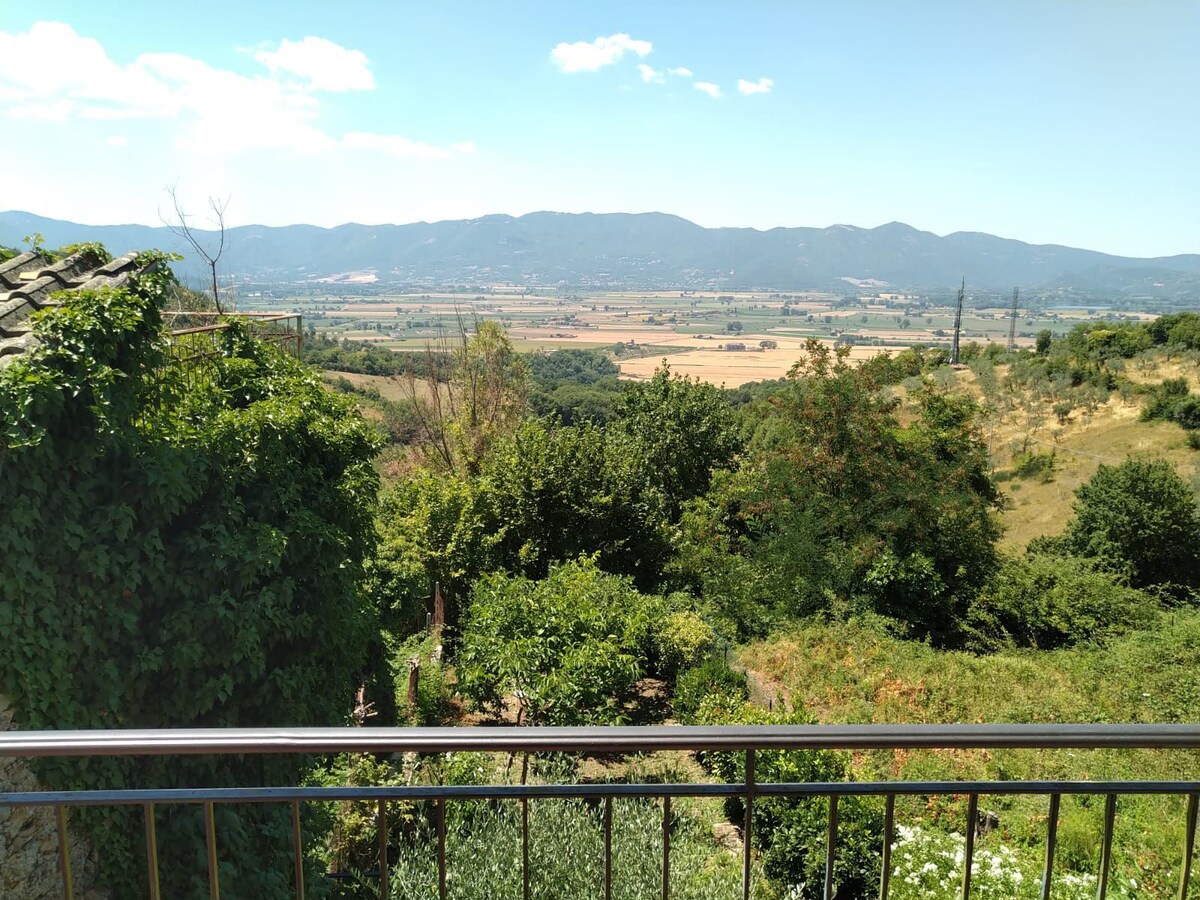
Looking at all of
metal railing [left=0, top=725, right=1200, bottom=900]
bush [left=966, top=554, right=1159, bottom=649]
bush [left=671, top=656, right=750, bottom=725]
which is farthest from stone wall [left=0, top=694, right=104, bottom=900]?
bush [left=966, top=554, right=1159, bottom=649]

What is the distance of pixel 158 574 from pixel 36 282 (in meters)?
2.06

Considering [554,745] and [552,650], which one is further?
[552,650]

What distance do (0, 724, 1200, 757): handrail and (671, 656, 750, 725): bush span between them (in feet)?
31.9

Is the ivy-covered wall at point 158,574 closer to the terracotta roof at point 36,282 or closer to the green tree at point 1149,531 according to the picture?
Answer: the terracotta roof at point 36,282

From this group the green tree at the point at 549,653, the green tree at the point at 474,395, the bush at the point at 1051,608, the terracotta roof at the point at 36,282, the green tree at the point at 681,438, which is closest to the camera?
the terracotta roof at the point at 36,282

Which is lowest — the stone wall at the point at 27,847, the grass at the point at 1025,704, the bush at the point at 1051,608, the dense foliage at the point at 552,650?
the bush at the point at 1051,608

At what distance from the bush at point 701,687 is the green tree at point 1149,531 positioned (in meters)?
13.1

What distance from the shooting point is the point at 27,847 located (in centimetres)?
407

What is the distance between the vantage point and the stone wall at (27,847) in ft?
12.9

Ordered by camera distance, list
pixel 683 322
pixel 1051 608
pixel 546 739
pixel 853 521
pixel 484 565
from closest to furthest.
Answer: pixel 546 739 → pixel 484 565 → pixel 1051 608 → pixel 853 521 → pixel 683 322

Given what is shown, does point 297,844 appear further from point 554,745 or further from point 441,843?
point 554,745

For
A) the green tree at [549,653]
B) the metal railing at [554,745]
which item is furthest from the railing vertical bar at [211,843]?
the green tree at [549,653]

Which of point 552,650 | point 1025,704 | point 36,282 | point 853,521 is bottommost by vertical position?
point 1025,704

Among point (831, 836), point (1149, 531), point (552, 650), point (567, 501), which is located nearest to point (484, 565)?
point (567, 501)
